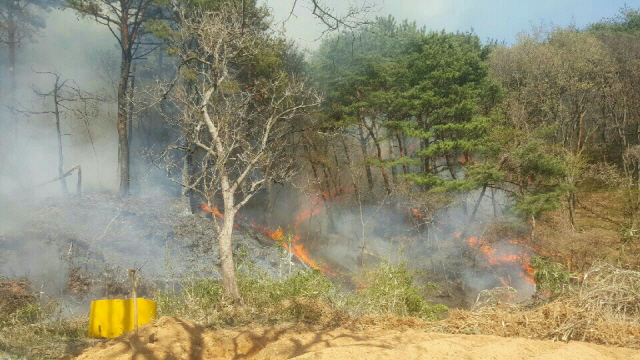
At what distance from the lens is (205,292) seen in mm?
9742

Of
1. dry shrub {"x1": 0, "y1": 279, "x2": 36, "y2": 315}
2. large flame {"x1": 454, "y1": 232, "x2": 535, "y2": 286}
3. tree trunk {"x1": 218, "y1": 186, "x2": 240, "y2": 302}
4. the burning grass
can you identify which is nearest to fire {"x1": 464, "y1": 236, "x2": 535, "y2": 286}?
large flame {"x1": 454, "y1": 232, "x2": 535, "y2": 286}

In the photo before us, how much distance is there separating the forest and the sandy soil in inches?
186

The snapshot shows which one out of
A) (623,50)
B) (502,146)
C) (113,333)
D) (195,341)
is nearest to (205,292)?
(113,333)

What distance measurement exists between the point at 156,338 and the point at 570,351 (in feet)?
13.9

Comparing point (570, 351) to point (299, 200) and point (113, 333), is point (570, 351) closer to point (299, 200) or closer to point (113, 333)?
point (113, 333)

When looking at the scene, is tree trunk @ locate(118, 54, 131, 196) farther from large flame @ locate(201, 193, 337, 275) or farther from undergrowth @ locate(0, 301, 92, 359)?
undergrowth @ locate(0, 301, 92, 359)

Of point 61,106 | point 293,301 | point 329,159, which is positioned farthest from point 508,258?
point 61,106

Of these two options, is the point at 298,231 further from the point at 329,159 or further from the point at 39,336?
the point at 39,336

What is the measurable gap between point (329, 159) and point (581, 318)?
24389mm

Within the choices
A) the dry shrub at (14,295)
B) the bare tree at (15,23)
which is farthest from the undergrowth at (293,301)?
the bare tree at (15,23)

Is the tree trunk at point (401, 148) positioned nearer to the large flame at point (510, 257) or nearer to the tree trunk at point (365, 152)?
the tree trunk at point (365, 152)

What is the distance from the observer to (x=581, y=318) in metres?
6.37

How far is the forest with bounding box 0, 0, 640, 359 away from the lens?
17828 mm

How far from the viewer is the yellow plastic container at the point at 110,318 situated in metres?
7.73
